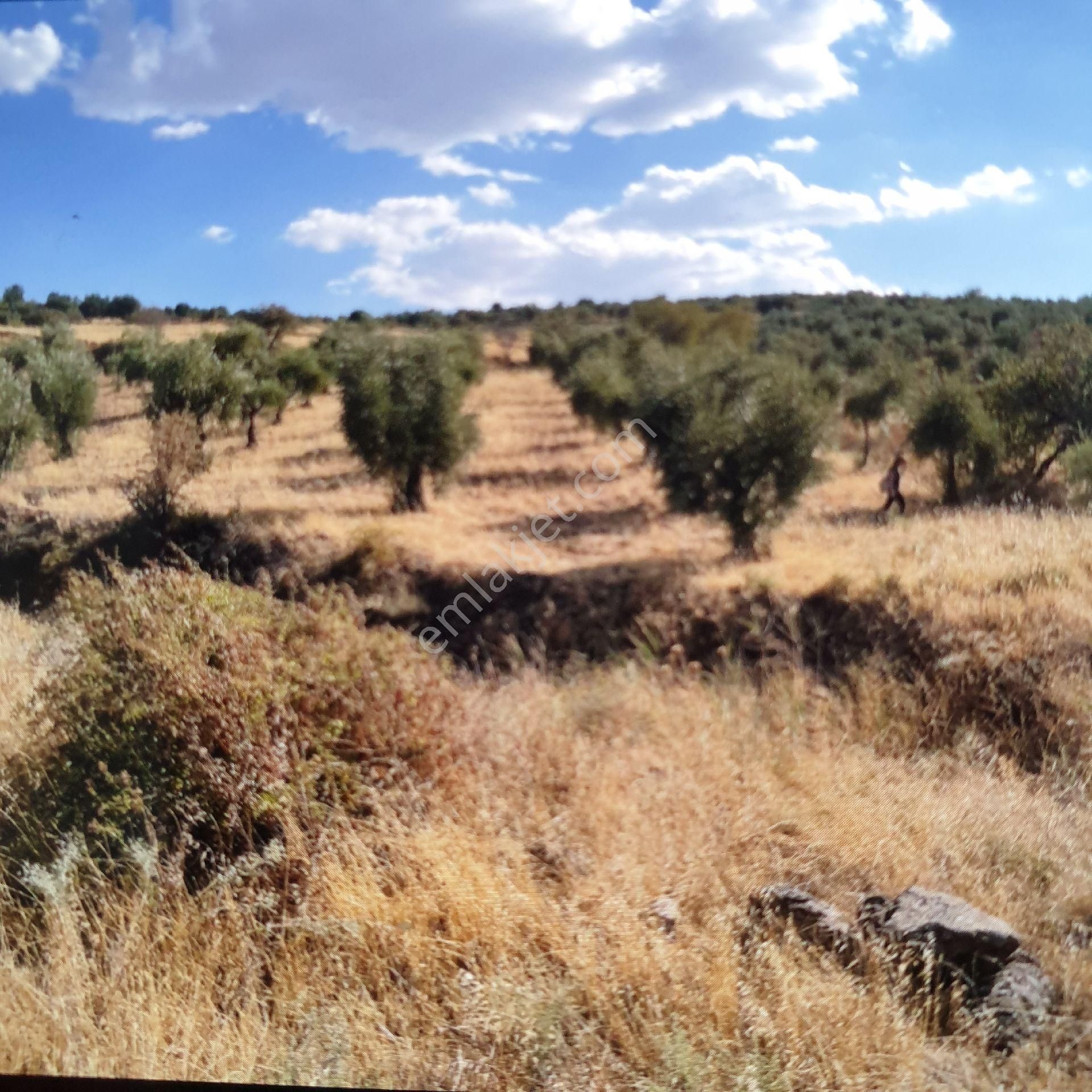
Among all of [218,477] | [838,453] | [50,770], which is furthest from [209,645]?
[838,453]

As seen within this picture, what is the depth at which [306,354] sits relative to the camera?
5.28 meters

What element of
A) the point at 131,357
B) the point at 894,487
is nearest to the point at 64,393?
the point at 131,357

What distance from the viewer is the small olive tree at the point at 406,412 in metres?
7.05

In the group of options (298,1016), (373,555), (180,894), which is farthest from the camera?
(373,555)

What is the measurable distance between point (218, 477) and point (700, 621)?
14.6 feet

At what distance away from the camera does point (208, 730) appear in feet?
9.11

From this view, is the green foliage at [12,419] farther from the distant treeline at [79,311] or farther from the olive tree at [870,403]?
the olive tree at [870,403]

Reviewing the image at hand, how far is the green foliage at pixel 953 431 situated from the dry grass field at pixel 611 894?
3.19 meters

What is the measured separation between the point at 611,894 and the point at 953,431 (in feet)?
25.6

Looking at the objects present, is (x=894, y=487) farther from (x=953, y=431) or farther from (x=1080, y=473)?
(x=1080, y=473)

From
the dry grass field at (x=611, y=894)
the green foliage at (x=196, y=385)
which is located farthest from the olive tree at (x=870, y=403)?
the green foliage at (x=196, y=385)

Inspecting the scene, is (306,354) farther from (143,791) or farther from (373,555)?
(143,791)

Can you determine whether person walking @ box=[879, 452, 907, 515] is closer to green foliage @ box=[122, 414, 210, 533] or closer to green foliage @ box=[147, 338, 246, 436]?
green foliage @ box=[147, 338, 246, 436]

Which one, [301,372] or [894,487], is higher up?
[301,372]
